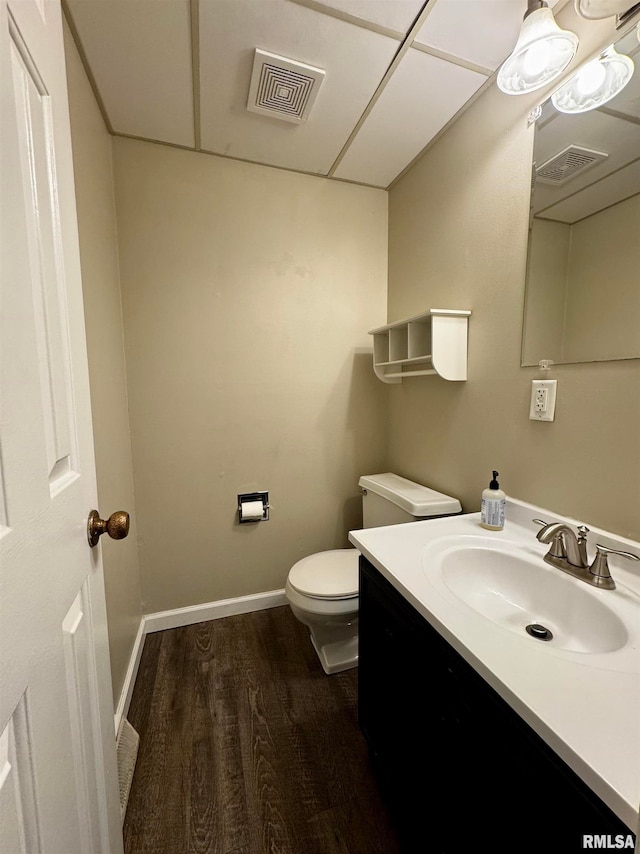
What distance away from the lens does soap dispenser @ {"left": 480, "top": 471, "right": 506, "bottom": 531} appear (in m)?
1.21

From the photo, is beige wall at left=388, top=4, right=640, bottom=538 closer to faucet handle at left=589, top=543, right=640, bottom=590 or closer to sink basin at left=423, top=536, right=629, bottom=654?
faucet handle at left=589, top=543, right=640, bottom=590

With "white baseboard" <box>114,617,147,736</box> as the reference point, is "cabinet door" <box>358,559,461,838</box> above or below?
above

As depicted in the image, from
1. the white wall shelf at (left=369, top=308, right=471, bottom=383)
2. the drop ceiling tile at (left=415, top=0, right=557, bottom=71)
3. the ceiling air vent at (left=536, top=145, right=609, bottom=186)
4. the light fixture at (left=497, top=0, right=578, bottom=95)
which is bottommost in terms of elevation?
the white wall shelf at (left=369, top=308, right=471, bottom=383)

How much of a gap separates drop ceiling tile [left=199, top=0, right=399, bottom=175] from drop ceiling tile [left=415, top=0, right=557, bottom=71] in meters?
0.14

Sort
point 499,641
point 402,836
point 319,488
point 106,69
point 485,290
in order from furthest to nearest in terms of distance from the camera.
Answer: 1. point 319,488
2. point 485,290
3. point 106,69
4. point 402,836
5. point 499,641

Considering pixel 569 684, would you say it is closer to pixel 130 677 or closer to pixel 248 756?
pixel 248 756

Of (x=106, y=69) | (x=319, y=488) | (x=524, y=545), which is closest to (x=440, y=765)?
(x=524, y=545)

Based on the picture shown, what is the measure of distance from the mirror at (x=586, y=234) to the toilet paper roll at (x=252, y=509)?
1.44 m

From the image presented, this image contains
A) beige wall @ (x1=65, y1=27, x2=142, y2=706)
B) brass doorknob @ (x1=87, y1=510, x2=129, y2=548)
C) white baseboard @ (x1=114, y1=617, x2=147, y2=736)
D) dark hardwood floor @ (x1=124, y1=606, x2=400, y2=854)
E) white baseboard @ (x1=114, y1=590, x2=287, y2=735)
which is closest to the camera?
brass doorknob @ (x1=87, y1=510, x2=129, y2=548)

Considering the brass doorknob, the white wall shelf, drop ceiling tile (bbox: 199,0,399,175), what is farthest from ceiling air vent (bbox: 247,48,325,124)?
the brass doorknob

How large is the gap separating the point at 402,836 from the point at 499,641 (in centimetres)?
86

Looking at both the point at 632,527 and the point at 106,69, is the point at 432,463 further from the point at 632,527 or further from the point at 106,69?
the point at 106,69

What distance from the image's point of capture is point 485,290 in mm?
1385

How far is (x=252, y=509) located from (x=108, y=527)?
1.27 metres
